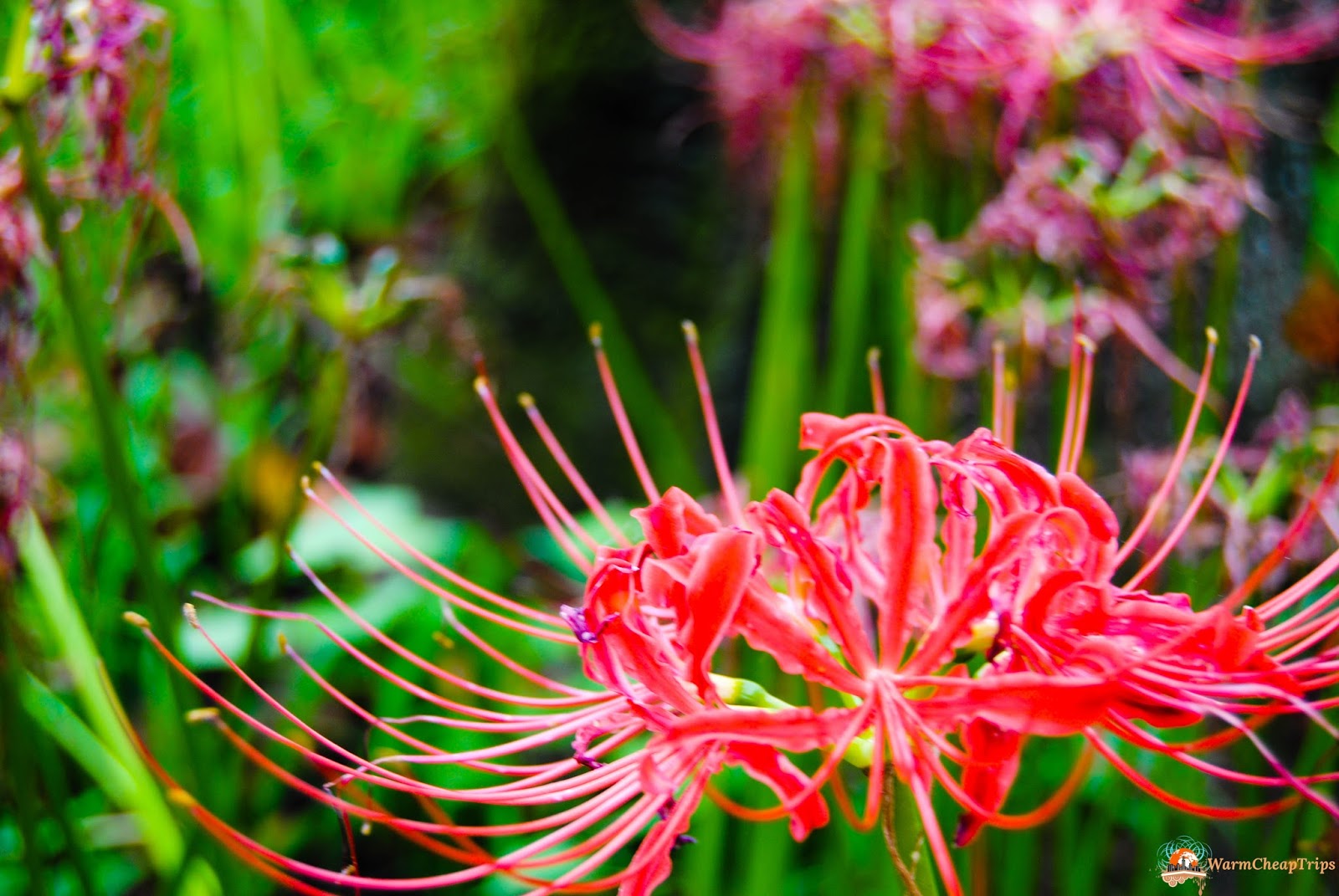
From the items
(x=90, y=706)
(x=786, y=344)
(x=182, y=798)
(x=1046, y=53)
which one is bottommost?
(x=90, y=706)

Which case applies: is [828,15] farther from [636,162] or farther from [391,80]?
[391,80]

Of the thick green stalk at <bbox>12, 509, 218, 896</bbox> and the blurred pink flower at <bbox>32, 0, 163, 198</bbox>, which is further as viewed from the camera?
the thick green stalk at <bbox>12, 509, 218, 896</bbox>

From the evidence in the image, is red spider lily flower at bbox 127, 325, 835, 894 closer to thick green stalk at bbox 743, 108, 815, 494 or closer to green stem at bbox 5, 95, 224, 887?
green stem at bbox 5, 95, 224, 887

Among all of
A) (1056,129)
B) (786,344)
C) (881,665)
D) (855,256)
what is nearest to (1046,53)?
(1056,129)

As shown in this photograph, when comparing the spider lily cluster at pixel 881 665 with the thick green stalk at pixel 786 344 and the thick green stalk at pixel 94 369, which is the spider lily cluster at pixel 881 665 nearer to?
the thick green stalk at pixel 94 369

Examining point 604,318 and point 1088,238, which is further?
point 604,318

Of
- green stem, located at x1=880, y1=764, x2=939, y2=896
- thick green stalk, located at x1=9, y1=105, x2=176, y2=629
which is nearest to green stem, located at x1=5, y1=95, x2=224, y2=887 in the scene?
thick green stalk, located at x1=9, y1=105, x2=176, y2=629

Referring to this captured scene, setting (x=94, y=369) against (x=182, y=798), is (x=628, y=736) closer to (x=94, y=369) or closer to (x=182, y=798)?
(x=182, y=798)

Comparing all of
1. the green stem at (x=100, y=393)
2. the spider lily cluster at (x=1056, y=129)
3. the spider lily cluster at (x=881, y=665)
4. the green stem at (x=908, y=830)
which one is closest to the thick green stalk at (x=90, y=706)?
the green stem at (x=100, y=393)

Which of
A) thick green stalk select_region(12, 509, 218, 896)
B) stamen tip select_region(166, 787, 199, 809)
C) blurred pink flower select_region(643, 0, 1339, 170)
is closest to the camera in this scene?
stamen tip select_region(166, 787, 199, 809)

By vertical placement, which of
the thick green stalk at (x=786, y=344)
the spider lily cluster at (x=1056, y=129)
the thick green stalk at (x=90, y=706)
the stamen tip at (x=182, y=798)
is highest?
the spider lily cluster at (x=1056, y=129)
